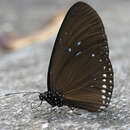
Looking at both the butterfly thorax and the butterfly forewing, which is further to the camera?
the butterfly thorax

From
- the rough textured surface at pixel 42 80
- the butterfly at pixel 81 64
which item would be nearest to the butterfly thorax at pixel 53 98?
the butterfly at pixel 81 64

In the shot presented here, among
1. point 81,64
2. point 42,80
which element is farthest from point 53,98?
point 42,80

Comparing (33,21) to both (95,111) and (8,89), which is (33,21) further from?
(95,111)

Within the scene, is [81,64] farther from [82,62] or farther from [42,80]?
[42,80]

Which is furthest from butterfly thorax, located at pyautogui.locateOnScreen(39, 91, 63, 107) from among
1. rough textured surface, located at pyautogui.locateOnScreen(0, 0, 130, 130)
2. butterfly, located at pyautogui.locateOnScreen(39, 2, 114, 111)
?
rough textured surface, located at pyautogui.locateOnScreen(0, 0, 130, 130)

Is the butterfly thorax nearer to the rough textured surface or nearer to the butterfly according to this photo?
the butterfly

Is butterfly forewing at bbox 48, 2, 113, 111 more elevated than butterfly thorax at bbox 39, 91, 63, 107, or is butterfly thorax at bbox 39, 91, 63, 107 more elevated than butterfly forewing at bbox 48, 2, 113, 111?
butterfly forewing at bbox 48, 2, 113, 111

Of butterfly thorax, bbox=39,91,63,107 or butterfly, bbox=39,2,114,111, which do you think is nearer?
butterfly, bbox=39,2,114,111
